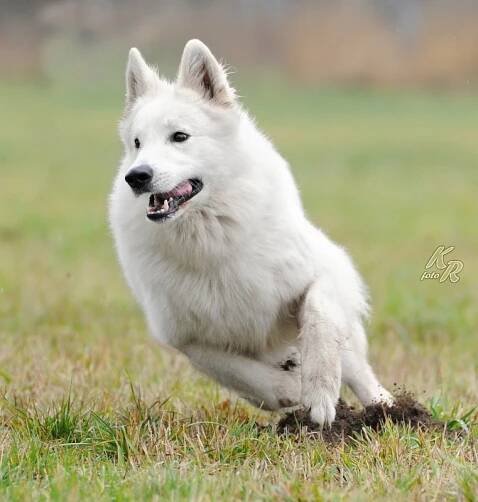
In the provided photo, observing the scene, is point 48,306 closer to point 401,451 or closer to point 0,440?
point 0,440

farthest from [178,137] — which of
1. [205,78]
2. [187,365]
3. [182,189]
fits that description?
[187,365]

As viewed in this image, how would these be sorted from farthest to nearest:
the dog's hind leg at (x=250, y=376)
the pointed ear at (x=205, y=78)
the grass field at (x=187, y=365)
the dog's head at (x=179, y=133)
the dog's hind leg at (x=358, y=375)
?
the dog's hind leg at (x=358, y=375)
the pointed ear at (x=205, y=78)
the dog's hind leg at (x=250, y=376)
the dog's head at (x=179, y=133)
the grass field at (x=187, y=365)

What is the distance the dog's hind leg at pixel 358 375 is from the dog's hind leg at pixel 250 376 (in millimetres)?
475

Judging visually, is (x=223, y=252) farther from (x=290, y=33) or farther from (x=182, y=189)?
(x=290, y=33)

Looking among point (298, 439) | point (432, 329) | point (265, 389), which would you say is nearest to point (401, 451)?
point (298, 439)

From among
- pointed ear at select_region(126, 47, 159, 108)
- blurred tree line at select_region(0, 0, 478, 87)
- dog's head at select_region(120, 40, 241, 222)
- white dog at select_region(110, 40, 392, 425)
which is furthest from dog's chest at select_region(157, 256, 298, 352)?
blurred tree line at select_region(0, 0, 478, 87)

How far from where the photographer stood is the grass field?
405 centimetres

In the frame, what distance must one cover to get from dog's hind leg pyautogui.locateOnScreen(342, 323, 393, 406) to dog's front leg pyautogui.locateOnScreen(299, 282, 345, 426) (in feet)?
1.28

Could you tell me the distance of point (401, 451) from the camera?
4426 millimetres

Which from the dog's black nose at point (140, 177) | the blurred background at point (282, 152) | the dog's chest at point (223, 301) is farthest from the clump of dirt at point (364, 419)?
the dog's black nose at point (140, 177)

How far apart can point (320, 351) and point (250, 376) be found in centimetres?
39

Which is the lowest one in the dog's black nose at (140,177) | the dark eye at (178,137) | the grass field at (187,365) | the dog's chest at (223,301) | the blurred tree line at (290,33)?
the grass field at (187,365)

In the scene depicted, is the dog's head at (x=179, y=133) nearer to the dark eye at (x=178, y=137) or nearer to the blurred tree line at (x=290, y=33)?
the dark eye at (x=178, y=137)

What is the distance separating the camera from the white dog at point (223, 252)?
5059 mm
